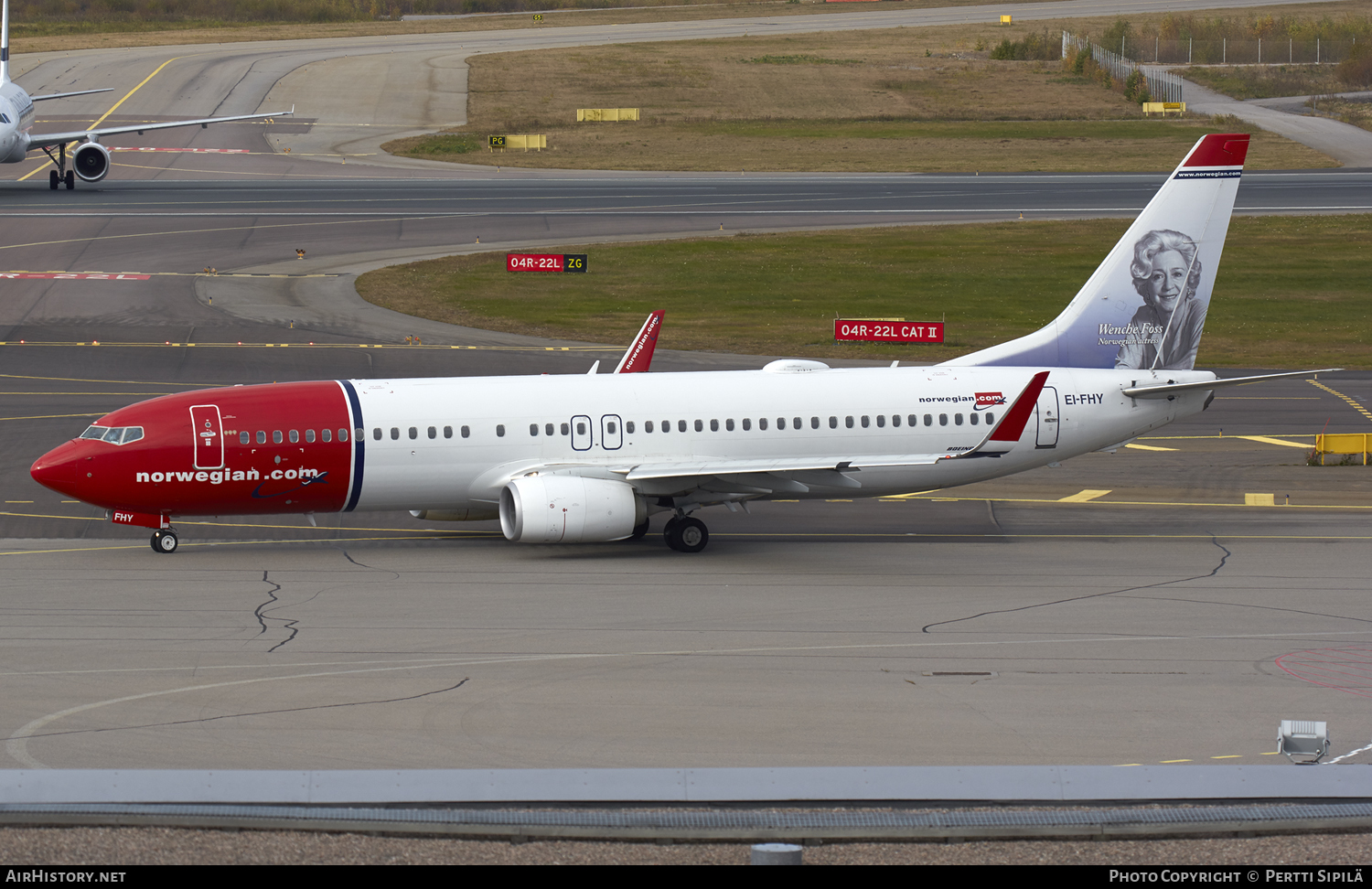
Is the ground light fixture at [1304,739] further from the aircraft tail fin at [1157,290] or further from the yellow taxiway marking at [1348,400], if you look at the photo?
the yellow taxiway marking at [1348,400]

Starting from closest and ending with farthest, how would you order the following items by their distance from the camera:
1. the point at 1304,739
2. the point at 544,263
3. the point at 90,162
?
the point at 1304,739 < the point at 544,263 < the point at 90,162

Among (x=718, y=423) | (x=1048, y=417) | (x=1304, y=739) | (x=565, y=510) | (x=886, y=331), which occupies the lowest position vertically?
(x=1304, y=739)

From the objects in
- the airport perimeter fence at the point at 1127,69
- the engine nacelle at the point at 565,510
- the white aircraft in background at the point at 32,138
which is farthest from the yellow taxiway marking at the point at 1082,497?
the airport perimeter fence at the point at 1127,69

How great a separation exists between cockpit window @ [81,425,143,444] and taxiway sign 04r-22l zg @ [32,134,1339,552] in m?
0.04

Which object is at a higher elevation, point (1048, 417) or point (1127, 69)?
point (1127, 69)

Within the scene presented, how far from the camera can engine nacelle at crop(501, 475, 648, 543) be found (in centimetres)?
3166

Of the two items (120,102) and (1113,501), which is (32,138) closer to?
(120,102)

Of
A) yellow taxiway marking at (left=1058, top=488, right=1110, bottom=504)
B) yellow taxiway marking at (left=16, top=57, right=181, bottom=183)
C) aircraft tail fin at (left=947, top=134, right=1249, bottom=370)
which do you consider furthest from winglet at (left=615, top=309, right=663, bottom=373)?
yellow taxiway marking at (left=16, top=57, right=181, bottom=183)

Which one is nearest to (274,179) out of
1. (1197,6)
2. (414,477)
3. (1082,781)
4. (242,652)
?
(414,477)

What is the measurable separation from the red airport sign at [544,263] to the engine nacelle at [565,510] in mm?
39798

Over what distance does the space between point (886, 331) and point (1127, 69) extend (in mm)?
96683

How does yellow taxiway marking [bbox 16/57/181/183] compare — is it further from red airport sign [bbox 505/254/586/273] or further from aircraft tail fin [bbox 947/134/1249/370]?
aircraft tail fin [bbox 947/134/1249/370]

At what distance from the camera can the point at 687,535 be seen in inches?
1321

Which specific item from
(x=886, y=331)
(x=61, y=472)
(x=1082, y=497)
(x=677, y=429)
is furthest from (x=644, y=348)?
(x=886, y=331)
